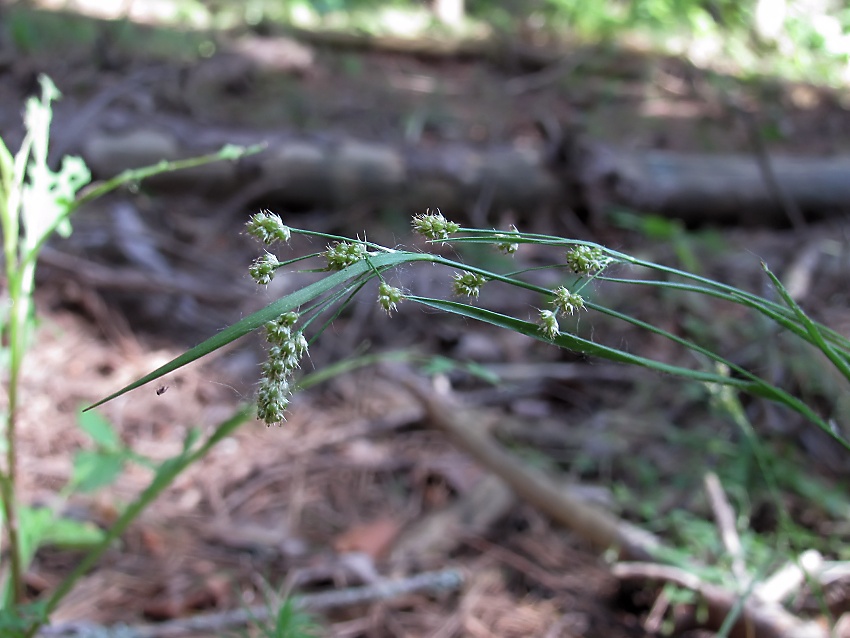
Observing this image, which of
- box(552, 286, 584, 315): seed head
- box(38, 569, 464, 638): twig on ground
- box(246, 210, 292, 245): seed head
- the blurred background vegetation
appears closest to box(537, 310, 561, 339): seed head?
box(552, 286, 584, 315): seed head

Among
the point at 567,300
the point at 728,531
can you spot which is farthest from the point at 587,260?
the point at 728,531

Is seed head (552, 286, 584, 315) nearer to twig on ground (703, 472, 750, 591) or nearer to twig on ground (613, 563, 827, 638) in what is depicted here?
twig on ground (613, 563, 827, 638)

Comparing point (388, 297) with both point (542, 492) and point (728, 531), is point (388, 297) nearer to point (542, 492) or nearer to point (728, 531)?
point (728, 531)

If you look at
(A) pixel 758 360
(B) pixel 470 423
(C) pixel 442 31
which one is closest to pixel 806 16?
(C) pixel 442 31

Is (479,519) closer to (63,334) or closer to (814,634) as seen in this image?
(814,634)

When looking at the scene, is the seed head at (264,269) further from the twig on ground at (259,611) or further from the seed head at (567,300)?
the twig on ground at (259,611)
